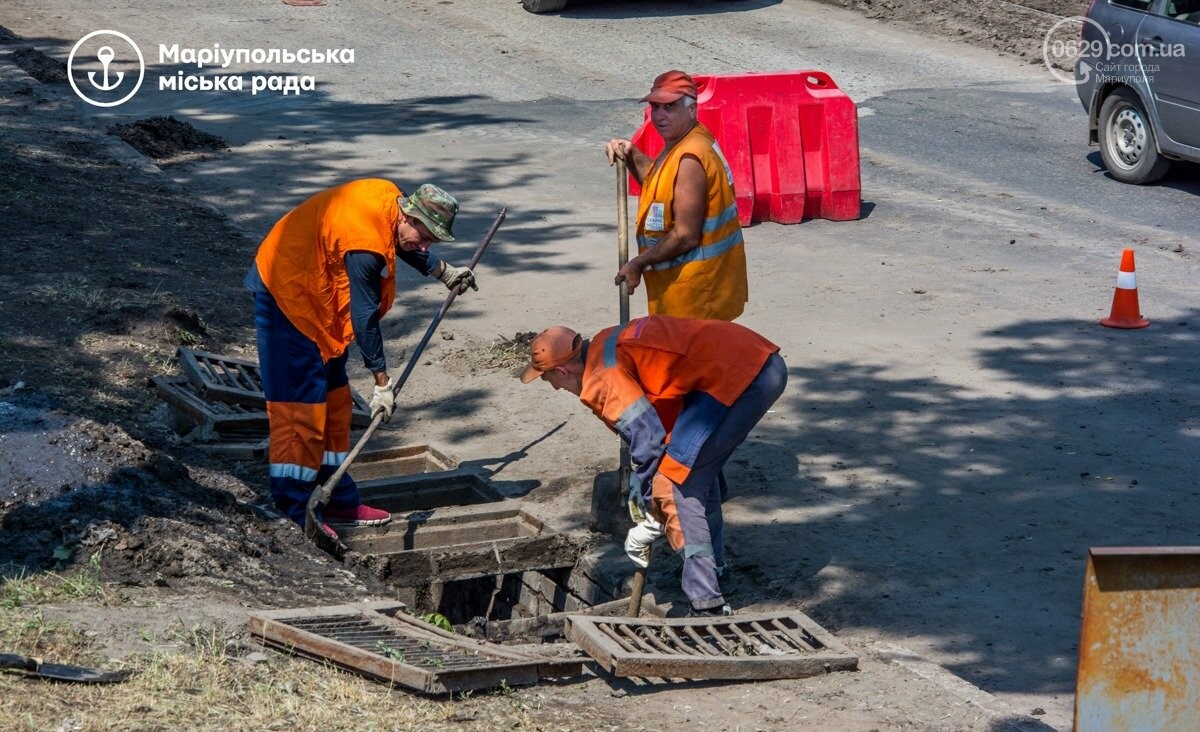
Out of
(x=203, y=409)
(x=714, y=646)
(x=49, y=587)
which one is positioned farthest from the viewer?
(x=203, y=409)

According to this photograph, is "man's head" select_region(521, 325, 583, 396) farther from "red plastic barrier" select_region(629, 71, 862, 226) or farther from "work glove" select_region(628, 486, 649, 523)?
→ "red plastic barrier" select_region(629, 71, 862, 226)

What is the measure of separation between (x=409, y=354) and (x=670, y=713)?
13.8ft

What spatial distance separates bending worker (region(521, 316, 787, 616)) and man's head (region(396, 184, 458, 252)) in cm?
94

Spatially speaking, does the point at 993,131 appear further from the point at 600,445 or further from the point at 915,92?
the point at 600,445

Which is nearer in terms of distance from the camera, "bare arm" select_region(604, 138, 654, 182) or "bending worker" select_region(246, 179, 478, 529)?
"bending worker" select_region(246, 179, 478, 529)

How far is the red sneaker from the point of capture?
6.19m

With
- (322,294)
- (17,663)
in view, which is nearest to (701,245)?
(322,294)

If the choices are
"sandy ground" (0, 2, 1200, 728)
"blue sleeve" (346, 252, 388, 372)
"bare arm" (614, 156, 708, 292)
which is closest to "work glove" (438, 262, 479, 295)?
"blue sleeve" (346, 252, 388, 372)

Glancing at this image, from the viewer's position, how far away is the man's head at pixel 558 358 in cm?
475

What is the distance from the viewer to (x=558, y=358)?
187 inches

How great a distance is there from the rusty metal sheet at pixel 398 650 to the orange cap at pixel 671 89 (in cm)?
240

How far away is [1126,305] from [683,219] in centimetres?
344

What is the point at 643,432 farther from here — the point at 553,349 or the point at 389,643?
the point at 389,643

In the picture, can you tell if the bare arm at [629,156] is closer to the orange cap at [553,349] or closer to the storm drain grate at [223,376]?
the orange cap at [553,349]
